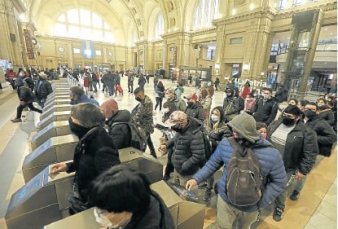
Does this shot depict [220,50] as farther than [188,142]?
Yes

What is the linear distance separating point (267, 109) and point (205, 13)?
832 inches

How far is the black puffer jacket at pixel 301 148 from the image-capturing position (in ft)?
6.86

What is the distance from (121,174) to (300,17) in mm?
15180

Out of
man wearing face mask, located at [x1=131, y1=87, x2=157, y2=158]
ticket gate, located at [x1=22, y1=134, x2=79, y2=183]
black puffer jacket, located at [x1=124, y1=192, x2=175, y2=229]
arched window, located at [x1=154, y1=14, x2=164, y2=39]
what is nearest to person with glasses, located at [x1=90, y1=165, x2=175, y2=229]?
black puffer jacket, located at [x1=124, y1=192, x2=175, y2=229]

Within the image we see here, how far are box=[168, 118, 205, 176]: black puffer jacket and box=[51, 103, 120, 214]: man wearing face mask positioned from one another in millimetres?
875

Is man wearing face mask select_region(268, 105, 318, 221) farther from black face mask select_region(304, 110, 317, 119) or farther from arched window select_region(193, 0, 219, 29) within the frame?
arched window select_region(193, 0, 219, 29)

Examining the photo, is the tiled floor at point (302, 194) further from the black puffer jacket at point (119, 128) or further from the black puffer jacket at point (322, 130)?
the black puffer jacket at point (119, 128)

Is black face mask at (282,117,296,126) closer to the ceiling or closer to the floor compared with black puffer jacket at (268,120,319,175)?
closer to the ceiling

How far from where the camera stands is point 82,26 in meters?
35.1

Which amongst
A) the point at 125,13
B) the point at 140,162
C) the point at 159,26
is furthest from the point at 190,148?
the point at 125,13

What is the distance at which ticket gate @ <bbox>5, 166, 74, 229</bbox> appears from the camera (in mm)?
1730

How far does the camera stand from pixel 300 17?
454 inches

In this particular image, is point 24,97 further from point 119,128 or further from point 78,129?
point 78,129

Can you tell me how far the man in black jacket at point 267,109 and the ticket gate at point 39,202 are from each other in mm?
3748
